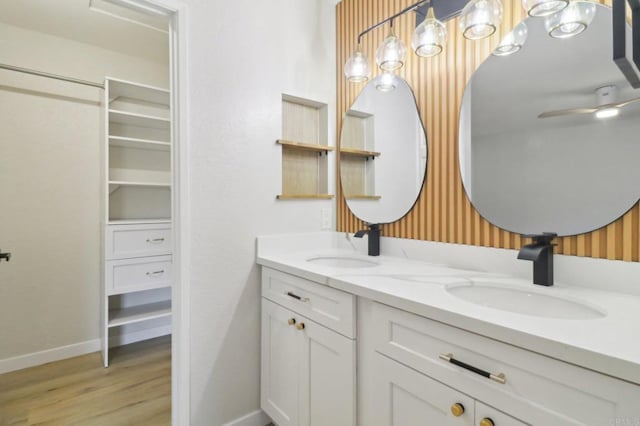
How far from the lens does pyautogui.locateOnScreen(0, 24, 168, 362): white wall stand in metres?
2.25

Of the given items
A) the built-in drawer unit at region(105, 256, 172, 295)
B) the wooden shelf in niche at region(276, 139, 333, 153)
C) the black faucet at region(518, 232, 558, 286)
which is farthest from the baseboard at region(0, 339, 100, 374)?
the black faucet at region(518, 232, 558, 286)

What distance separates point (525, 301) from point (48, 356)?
3.14m

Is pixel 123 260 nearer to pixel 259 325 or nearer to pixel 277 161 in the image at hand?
pixel 259 325

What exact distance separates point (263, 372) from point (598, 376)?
144 cm

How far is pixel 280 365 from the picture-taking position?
1508 mm

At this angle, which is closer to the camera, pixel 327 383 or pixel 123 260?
pixel 327 383

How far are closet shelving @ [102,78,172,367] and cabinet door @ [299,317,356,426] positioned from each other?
1.72 metres

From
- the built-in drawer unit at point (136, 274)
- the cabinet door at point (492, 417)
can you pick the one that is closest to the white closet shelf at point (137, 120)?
the built-in drawer unit at point (136, 274)

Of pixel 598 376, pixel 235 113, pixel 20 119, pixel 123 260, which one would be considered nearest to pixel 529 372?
pixel 598 376

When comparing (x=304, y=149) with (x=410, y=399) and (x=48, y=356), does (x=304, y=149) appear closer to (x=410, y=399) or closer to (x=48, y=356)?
(x=410, y=399)

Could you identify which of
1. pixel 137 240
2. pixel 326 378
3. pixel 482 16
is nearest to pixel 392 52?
pixel 482 16

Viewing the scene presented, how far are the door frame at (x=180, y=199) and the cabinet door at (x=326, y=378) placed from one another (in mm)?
572

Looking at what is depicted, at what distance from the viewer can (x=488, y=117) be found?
4.35 ft

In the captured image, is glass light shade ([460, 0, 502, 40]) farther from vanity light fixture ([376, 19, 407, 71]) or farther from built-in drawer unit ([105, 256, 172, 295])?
built-in drawer unit ([105, 256, 172, 295])
